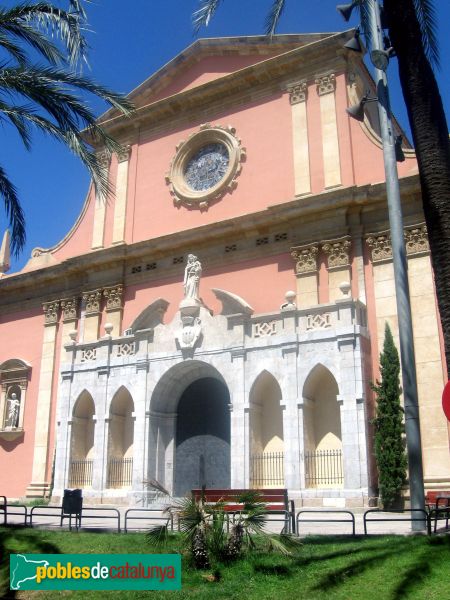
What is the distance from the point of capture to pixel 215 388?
21.5 m

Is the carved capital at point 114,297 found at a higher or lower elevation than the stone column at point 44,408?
higher

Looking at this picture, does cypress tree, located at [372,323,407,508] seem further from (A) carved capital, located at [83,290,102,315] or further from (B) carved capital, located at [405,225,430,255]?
(A) carved capital, located at [83,290,102,315]

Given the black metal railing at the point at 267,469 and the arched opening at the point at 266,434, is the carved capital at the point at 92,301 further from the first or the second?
the black metal railing at the point at 267,469

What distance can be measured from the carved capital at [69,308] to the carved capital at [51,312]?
414 millimetres

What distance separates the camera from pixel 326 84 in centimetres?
2336

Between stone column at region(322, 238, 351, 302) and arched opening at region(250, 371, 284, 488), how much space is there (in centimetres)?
363

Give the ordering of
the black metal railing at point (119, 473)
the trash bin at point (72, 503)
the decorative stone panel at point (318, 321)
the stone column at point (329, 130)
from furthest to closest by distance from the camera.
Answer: the stone column at point (329, 130) < the black metal railing at point (119, 473) < the decorative stone panel at point (318, 321) < the trash bin at point (72, 503)

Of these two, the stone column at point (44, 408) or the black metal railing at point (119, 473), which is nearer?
the black metal railing at point (119, 473)

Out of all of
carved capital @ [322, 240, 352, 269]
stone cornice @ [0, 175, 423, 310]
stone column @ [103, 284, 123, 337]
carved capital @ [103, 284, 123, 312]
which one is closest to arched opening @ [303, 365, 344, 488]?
carved capital @ [322, 240, 352, 269]

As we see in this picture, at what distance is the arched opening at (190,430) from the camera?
20781 mm

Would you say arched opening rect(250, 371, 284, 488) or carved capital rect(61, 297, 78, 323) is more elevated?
carved capital rect(61, 297, 78, 323)

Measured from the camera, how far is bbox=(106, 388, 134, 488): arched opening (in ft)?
69.5

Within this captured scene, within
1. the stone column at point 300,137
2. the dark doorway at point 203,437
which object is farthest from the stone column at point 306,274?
the dark doorway at point 203,437

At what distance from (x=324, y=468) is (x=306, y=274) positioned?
6.50 metres
